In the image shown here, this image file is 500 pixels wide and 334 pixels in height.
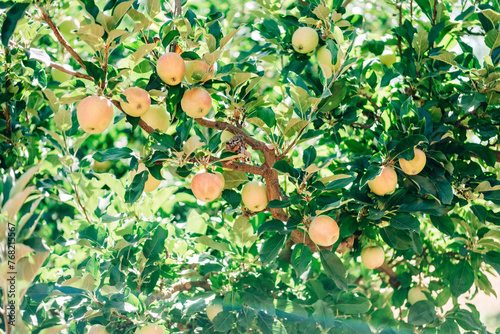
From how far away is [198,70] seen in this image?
1409 millimetres

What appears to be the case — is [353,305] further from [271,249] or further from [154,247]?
[154,247]

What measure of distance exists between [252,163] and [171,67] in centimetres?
53

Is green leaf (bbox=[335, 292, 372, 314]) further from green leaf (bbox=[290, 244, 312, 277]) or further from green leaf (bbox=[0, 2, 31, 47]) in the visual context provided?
green leaf (bbox=[0, 2, 31, 47])

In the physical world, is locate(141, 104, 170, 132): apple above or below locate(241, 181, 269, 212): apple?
above

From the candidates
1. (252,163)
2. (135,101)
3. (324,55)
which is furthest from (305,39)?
(135,101)

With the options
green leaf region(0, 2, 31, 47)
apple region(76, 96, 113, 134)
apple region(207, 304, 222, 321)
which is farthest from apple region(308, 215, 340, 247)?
green leaf region(0, 2, 31, 47)

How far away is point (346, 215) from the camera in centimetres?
167

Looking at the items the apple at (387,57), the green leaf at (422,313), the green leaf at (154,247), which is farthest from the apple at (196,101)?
the green leaf at (422,313)

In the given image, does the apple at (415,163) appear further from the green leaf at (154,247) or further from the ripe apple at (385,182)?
the green leaf at (154,247)

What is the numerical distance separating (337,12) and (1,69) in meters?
1.42

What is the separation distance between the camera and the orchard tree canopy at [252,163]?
4.60 ft

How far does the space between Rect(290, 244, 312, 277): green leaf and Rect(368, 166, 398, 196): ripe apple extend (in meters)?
0.30

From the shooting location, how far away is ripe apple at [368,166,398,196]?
1.51 metres

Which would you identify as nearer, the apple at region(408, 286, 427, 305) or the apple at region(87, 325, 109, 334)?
the apple at region(87, 325, 109, 334)
